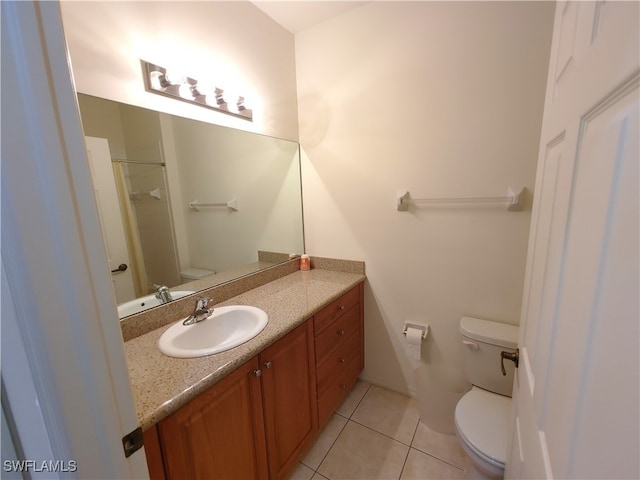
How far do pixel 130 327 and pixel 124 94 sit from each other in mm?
983

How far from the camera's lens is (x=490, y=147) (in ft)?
4.70

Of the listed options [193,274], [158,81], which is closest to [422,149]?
[158,81]

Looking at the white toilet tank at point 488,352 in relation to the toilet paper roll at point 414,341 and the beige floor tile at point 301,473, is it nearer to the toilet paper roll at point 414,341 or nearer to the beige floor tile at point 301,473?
the toilet paper roll at point 414,341

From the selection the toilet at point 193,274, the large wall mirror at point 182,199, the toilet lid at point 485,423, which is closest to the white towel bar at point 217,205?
the large wall mirror at point 182,199

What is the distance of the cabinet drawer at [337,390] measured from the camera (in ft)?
5.17

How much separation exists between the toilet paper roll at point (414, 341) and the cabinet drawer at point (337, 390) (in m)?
0.42

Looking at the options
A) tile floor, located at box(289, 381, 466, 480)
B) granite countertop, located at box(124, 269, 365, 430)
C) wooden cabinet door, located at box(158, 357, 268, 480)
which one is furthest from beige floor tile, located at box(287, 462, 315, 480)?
granite countertop, located at box(124, 269, 365, 430)

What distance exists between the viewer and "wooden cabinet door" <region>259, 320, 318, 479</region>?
117cm

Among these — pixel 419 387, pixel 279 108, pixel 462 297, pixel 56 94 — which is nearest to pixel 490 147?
pixel 462 297

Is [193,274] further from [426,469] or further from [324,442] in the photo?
[426,469]

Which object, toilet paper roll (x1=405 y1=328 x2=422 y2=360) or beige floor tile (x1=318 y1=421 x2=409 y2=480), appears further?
toilet paper roll (x1=405 y1=328 x2=422 y2=360)

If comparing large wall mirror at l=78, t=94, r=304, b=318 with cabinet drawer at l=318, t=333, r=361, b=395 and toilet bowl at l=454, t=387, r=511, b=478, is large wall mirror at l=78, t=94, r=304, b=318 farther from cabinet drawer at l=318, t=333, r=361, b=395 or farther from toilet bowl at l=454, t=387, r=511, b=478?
toilet bowl at l=454, t=387, r=511, b=478

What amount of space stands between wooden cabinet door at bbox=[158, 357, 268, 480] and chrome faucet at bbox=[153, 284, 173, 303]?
1.88ft
